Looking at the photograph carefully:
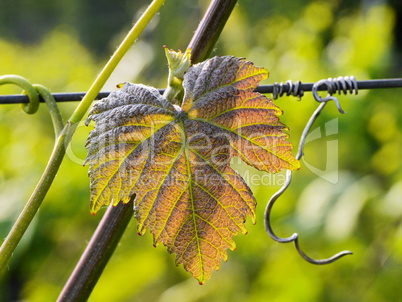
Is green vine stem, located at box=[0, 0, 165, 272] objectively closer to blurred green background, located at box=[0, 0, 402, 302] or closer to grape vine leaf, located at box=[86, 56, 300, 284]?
grape vine leaf, located at box=[86, 56, 300, 284]

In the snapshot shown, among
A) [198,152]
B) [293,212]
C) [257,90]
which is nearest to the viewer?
[198,152]

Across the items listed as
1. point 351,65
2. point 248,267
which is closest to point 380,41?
point 351,65

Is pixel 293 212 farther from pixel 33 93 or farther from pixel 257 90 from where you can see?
pixel 33 93

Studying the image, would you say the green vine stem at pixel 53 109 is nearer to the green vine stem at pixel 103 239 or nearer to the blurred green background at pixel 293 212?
the green vine stem at pixel 103 239

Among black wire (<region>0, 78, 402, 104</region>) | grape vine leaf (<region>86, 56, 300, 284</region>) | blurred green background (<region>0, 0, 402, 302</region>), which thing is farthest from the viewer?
blurred green background (<region>0, 0, 402, 302</region>)

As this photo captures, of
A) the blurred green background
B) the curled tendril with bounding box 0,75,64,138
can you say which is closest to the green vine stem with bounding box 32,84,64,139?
the curled tendril with bounding box 0,75,64,138

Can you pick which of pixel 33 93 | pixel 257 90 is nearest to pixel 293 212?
pixel 257 90
